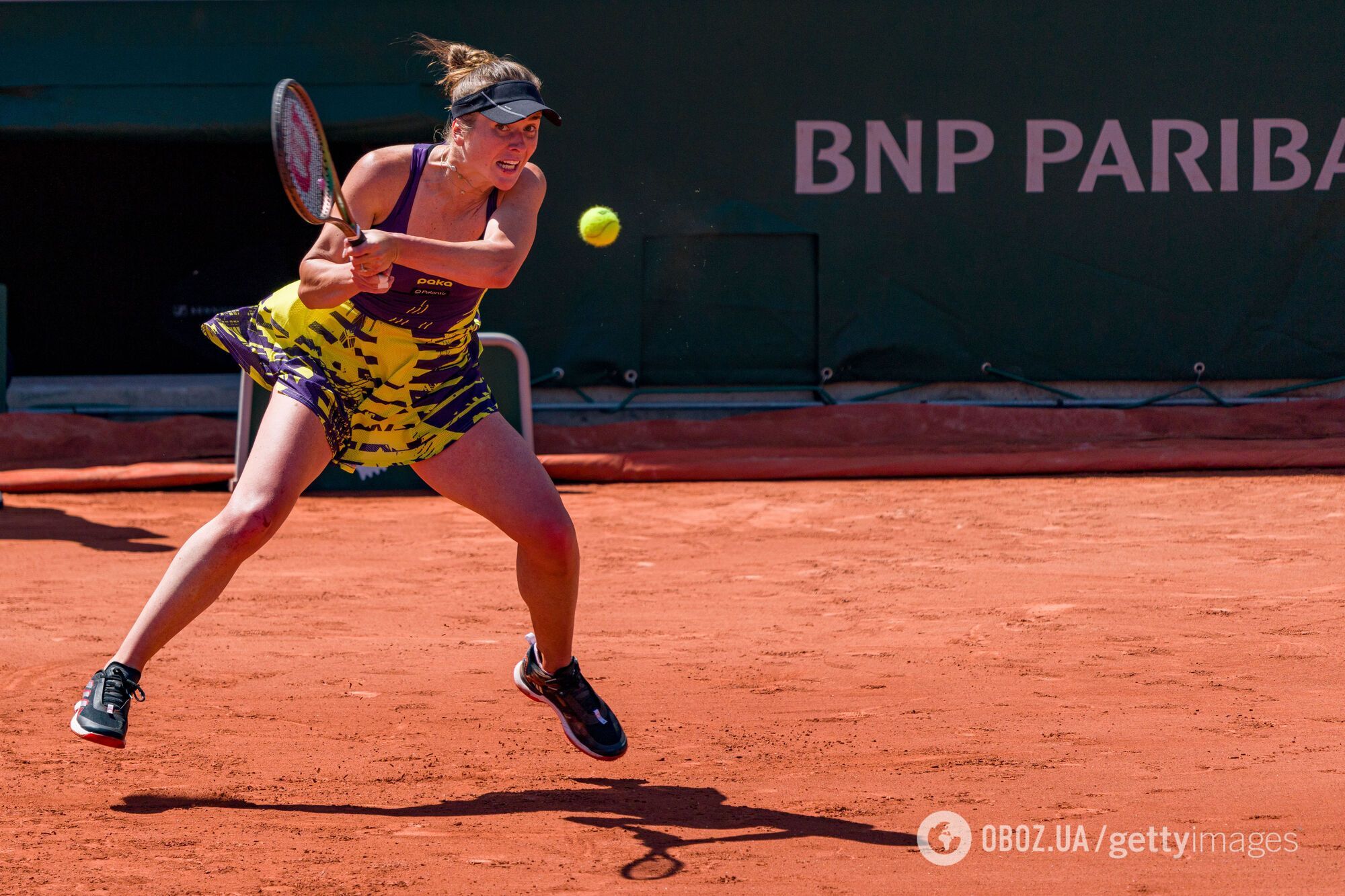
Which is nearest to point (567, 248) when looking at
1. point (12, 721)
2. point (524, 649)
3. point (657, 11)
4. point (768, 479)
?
point (657, 11)

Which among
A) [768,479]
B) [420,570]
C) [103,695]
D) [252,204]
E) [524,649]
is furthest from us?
[252,204]

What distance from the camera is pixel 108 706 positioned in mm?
2891

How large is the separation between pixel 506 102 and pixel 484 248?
1.02 ft

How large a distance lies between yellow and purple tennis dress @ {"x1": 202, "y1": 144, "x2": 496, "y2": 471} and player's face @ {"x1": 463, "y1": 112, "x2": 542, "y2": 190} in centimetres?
13

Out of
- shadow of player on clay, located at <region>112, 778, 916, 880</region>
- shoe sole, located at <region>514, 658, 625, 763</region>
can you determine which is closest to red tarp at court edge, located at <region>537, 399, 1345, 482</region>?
shoe sole, located at <region>514, 658, 625, 763</region>

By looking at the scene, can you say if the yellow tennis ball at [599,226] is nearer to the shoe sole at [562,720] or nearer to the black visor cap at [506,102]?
the black visor cap at [506,102]

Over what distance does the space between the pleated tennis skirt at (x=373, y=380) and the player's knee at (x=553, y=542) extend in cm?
28

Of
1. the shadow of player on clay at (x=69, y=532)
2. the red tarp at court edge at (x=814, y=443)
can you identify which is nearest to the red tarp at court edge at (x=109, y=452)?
the red tarp at court edge at (x=814, y=443)

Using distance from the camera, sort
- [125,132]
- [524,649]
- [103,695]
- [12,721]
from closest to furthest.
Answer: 1. [103,695]
2. [12,721]
3. [524,649]
4. [125,132]

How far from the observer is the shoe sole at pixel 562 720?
3.21m

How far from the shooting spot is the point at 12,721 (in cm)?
349

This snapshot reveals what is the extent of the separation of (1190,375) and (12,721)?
763cm

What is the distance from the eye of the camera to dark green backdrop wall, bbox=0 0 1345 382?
29.9ft

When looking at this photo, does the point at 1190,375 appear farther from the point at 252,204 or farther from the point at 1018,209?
the point at 252,204
